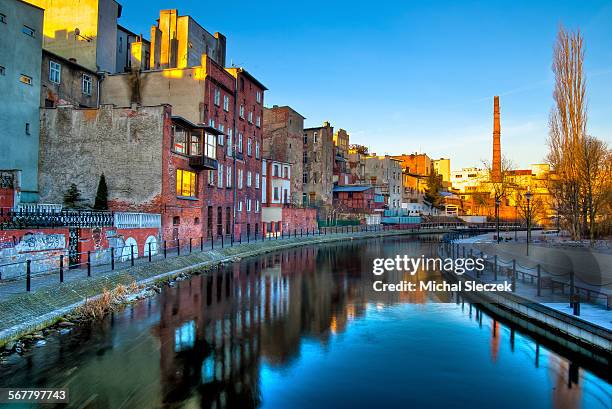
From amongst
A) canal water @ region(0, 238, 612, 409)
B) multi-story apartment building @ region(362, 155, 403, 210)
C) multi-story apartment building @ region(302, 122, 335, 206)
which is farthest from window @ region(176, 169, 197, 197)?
multi-story apartment building @ region(362, 155, 403, 210)

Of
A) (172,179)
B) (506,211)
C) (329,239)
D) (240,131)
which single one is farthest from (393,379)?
(506,211)

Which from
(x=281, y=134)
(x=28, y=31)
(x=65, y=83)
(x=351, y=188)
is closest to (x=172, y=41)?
(x=65, y=83)

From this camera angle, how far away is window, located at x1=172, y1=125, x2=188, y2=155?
30.6 metres

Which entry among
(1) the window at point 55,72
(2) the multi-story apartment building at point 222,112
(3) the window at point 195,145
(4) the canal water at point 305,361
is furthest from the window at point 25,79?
(4) the canal water at point 305,361

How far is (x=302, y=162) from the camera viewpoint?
69188 mm

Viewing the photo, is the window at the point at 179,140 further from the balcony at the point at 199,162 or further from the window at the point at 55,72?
the window at the point at 55,72

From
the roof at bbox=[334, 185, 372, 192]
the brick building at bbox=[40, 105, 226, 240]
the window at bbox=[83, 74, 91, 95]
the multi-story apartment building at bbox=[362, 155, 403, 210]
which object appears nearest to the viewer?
the brick building at bbox=[40, 105, 226, 240]

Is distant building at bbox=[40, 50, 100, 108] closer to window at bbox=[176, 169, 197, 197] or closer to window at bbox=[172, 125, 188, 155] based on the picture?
window at bbox=[172, 125, 188, 155]

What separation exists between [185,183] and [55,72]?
12.9 m

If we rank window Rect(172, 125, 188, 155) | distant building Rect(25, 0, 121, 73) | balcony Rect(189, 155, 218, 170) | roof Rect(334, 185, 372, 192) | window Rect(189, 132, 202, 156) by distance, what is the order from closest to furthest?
window Rect(172, 125, 188, 155)
balcony Rect(189, 155, 218, 170)
window Rect(189, 132, 202, 156)
distant building Rect(25, 0, 121, 73)
roof Rect(334, 185, 372, 192)

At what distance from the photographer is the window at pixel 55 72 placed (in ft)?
104

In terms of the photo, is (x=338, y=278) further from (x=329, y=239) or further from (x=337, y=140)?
(x=337, y=140)

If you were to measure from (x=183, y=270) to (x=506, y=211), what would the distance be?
91.3m

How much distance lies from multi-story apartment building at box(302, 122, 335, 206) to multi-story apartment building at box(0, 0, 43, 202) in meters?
44.6
